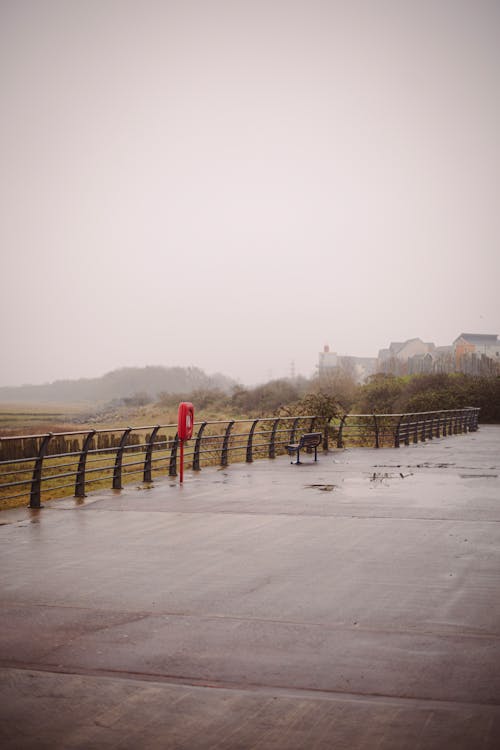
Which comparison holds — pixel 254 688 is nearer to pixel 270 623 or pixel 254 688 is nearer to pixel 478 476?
pixel 270 623

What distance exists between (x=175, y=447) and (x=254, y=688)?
14.6 metres

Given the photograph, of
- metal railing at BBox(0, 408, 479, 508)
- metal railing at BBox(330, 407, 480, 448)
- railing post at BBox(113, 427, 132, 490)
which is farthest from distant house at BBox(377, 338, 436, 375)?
railing post at BBox(113, 427, 132, 490)

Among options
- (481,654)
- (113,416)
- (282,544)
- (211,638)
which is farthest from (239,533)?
(113,416)

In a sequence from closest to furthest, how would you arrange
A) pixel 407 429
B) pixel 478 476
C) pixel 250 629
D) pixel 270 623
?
pixel 250 629 < pixel 270 623 < pixel 478 476 < pixel 407 429

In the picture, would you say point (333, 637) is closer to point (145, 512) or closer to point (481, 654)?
point (481, 654)

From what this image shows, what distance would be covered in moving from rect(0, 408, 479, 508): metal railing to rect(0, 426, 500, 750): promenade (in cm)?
156

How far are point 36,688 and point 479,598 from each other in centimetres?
431

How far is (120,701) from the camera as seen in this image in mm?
5316

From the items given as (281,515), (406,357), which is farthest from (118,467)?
(406,357)

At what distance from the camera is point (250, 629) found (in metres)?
7.00

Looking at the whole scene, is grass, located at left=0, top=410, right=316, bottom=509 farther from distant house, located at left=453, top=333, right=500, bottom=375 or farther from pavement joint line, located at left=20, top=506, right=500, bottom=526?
distant house, located at left=453, top=333, right=500, bottom=375

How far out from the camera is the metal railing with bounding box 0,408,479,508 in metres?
15.7

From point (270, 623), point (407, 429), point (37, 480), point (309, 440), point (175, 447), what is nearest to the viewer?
point (270, 623)

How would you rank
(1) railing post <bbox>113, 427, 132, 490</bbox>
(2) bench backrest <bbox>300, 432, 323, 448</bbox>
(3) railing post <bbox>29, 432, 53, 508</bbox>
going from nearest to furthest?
(3) railing post <bbox>29, 432, 53, 508</bbox> → (1) railing post <bbox>113, 427, 132, 490</bbox> → (2) bench backrest <bbox>300, 432, 323, 448</bbox>
